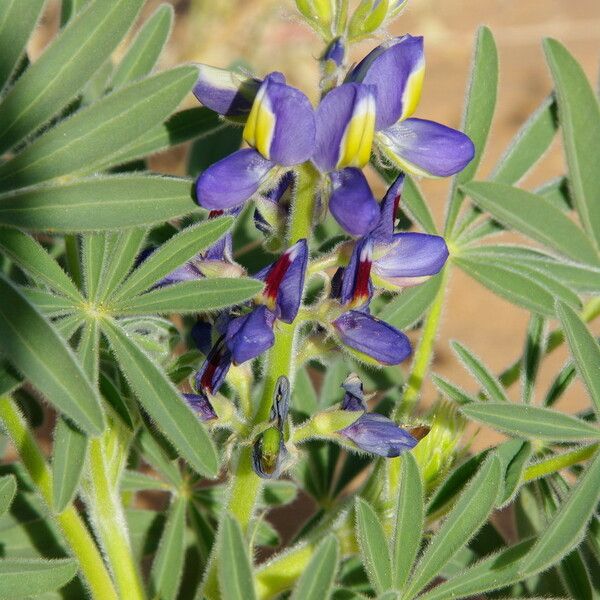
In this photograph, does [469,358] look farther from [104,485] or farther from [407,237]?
[104,485]

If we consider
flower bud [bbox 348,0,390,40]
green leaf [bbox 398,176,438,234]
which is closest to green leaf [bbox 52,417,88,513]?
flower bud [bbox 348,0,390,40]

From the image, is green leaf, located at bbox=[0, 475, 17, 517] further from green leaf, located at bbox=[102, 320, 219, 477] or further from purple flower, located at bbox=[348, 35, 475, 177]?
purple flower, located at bbox=[348, 35, 475, 177]

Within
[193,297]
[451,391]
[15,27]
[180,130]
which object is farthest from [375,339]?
[15,27]

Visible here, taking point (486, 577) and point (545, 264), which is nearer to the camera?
point (486, 577)

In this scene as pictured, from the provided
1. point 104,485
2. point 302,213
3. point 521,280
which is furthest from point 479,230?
point 104,485

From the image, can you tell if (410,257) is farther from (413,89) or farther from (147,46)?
(147,46)
